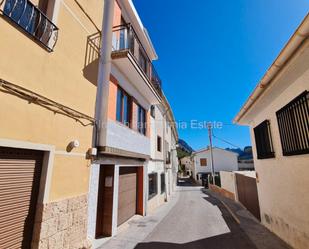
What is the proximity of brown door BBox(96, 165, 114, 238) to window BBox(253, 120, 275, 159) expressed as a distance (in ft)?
19.7

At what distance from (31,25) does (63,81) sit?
1300mm

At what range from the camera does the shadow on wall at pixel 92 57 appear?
549 centimetres

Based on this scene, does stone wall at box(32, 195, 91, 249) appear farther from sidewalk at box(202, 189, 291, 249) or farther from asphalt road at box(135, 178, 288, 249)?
sidewalk at box(202, 189, 291, 249)

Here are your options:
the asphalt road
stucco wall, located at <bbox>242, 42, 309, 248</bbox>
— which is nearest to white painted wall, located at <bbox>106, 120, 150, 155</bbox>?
the asphalt road

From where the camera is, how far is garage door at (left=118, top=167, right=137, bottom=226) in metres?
7.69

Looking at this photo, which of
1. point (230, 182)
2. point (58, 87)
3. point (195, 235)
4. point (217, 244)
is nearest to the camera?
point (58, 87)

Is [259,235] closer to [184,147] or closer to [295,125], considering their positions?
[295,125]

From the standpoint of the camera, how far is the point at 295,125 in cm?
489

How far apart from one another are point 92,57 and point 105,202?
520 cm

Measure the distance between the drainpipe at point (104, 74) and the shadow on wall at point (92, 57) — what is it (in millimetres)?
218

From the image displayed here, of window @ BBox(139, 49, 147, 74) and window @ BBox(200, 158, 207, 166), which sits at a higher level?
window @ BBox(139, 49, 147, 74)

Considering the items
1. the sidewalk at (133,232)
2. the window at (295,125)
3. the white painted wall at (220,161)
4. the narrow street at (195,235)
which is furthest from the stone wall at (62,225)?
the white painted wall at (220,161)

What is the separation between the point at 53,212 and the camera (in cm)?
393

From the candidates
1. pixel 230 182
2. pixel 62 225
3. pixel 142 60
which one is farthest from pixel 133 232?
pixel 230 182
